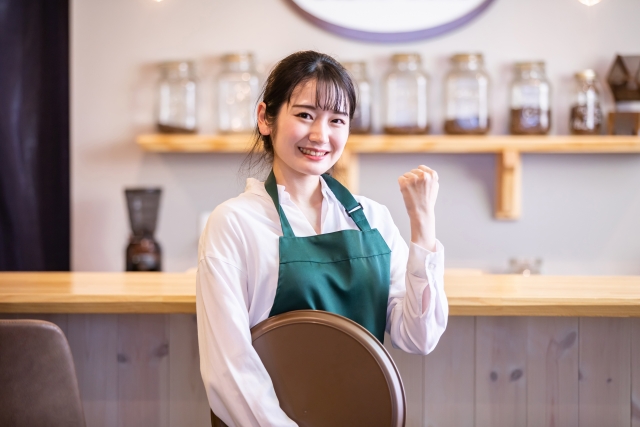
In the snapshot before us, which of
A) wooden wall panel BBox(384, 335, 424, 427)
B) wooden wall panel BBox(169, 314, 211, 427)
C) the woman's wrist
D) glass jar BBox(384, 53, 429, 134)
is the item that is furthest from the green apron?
glass jar BBox(384, 53, 429, 134)

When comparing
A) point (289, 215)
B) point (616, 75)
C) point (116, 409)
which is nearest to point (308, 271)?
point (289, 215)

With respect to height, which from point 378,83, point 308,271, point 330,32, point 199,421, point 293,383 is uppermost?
point 330,32

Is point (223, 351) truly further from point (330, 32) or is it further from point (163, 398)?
point (330, 32)

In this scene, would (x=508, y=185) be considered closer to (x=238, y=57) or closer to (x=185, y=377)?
(x=238, y=57)

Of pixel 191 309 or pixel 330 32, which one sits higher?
pixel 330 32

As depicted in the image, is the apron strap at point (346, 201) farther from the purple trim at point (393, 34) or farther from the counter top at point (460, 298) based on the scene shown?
the purple trim at point (393, 34)

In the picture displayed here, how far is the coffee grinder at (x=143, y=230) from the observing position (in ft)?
8.07

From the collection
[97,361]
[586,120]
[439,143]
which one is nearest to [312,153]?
[97,361]

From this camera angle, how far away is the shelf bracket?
2.54 metres

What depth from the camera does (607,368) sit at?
→ 1438 mm

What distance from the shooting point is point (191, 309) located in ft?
4.35

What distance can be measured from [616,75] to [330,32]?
1096 millimetres

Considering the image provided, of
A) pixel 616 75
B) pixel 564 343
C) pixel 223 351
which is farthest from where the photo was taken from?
pixel 616 75

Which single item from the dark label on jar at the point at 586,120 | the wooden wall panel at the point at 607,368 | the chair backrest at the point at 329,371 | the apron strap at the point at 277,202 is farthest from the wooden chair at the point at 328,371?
the dark label on jar at the point at 586,120
